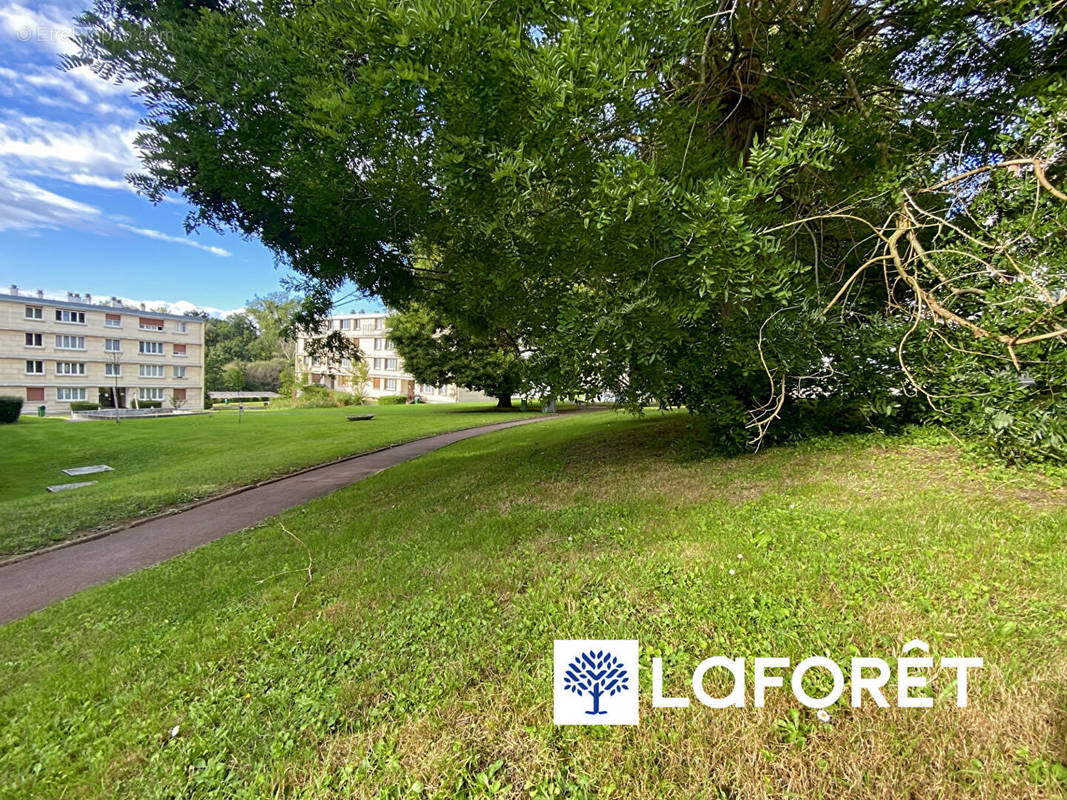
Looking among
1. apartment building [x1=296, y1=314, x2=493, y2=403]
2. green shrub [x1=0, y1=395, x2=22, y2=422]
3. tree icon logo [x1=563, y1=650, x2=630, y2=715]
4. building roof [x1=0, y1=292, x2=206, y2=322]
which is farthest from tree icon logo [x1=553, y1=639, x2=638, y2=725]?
building roof [x1=0, y1=292, x2=206, y2=322]

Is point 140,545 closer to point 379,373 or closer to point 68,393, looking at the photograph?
point 379,373

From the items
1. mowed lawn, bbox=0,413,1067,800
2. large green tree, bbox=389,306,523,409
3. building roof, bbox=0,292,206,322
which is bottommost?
mowed lawn, bbox=0,413,1067,800

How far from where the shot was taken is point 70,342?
39.4 meters

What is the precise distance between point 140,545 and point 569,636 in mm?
6790

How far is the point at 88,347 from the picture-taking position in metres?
40.2

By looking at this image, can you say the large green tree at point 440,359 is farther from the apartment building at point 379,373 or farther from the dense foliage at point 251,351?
the dense foliage at point 251,351

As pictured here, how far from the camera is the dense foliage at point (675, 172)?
3838 millimetres

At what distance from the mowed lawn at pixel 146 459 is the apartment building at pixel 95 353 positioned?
2378 cm

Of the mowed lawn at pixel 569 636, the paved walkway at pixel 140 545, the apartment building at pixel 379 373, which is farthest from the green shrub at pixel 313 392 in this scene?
the mowed lawn at pixel 569 636

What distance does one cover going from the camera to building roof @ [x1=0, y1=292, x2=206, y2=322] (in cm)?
3634

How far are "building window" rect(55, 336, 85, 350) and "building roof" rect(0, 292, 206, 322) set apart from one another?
2778 millimetres

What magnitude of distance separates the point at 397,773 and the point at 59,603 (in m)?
4.90

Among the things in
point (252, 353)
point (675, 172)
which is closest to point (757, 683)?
point (675, 172)

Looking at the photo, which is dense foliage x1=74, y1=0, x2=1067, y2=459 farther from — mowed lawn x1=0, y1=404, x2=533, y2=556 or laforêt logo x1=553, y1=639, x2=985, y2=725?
mowed lawn x1=0, y1=404, x2=533, y2=556
